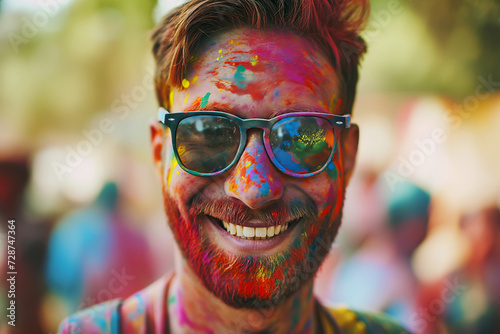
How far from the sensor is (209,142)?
144cm

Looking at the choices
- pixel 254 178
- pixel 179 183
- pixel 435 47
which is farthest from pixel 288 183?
pixel 435 47

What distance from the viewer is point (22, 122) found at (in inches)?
91.4

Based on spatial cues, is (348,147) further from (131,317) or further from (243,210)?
(131,317)

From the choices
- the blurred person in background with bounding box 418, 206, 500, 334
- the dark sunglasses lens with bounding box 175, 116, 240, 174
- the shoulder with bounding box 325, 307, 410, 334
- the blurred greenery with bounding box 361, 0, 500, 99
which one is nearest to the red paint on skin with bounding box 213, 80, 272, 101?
the dark sunglasses lens with bounding box 175, 116, 240, 174

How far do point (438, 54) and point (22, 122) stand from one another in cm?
258

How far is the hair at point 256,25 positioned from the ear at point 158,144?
0.41ft

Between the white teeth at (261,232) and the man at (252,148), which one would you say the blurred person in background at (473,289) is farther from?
the white teeth at (261,232)

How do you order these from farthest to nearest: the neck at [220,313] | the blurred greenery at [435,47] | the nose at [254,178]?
the blurred greenery at [435,47]
the neck at [220,313]
the nose at [254,178]

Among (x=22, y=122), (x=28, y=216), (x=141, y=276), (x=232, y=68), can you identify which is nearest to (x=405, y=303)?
(x=141, y=276)

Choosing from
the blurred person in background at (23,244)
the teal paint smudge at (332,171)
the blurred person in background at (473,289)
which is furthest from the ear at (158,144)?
the blurred person in background at (473,289)

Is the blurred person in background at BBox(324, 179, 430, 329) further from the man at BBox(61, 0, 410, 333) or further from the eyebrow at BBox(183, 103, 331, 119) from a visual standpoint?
the eyebrow at BBox(183, 103, 331, 119)

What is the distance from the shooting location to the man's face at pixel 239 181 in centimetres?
144

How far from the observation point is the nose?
136cm

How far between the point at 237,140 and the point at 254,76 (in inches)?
9.5
